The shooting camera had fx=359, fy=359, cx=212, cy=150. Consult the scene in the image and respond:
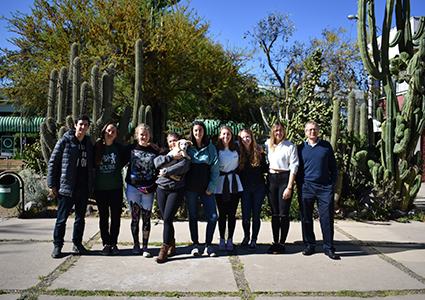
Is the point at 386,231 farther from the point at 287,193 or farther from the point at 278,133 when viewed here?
the point at 278,133

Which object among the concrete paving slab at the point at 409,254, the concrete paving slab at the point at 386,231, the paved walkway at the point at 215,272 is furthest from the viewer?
the concrete paving slab at the point at 386,231

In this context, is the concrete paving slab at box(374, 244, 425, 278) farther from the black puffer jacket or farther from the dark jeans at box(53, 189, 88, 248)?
the black puffer jacket

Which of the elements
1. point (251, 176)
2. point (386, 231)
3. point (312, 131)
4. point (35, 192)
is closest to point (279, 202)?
point (251, 176)

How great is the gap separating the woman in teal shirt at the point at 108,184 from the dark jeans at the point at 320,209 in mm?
2384

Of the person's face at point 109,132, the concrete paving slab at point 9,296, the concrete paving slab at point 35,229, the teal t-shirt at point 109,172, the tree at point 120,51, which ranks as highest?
the tree at point 120,51

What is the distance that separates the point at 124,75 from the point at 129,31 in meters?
2.08

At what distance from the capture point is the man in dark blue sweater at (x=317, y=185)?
4.54 m

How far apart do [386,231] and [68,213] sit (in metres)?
4.99

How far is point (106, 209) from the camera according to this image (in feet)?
14.8

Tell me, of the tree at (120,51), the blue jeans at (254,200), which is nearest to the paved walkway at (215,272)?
the blue jeans at (254,200)

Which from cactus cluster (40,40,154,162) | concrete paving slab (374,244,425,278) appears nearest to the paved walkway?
concrete paving slab (374,244,425,278)

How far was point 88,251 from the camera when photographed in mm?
4562

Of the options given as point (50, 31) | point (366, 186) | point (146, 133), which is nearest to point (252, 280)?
point (146, 133)

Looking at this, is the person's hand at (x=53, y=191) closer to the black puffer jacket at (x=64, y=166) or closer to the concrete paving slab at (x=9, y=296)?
the black puffer jacket at (x=64, y=166)
